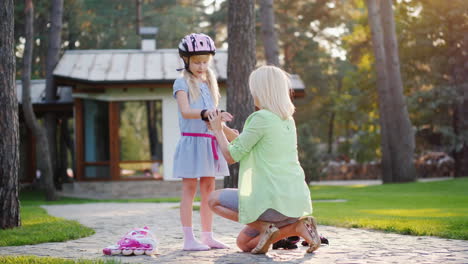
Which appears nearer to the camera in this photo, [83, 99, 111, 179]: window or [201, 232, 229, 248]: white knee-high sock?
[201, 232, 229, 248]: white knee-high sock

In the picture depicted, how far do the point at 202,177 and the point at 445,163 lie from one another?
26.4m

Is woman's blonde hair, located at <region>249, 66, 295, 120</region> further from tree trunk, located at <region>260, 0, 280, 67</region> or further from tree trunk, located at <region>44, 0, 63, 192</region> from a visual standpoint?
tree trunk, located at <region>44, 0, 63, 192</region>

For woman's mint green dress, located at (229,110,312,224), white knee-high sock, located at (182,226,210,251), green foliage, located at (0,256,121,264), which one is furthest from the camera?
white knee-high sock, located at (182,226,210,251)

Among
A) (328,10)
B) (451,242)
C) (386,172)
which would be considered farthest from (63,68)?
(451,242)

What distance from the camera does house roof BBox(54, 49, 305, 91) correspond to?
798 inches

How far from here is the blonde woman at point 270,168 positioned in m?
5.53

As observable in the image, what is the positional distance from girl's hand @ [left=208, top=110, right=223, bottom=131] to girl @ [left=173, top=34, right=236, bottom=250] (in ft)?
1.11

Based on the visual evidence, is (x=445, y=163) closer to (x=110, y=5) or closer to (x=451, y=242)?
(x=110, y=5)

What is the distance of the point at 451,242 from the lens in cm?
649

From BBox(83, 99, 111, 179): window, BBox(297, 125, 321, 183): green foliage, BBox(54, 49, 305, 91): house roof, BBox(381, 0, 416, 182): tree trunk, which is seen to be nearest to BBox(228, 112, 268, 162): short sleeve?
BBox(54, 49, 305, 91): house roof

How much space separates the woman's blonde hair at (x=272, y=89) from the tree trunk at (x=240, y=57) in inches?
232

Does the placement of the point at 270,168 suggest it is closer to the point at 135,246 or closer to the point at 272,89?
the point at 272,89

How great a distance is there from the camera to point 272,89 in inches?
221

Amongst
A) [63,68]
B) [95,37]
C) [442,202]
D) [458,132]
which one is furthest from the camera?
[95,37]
